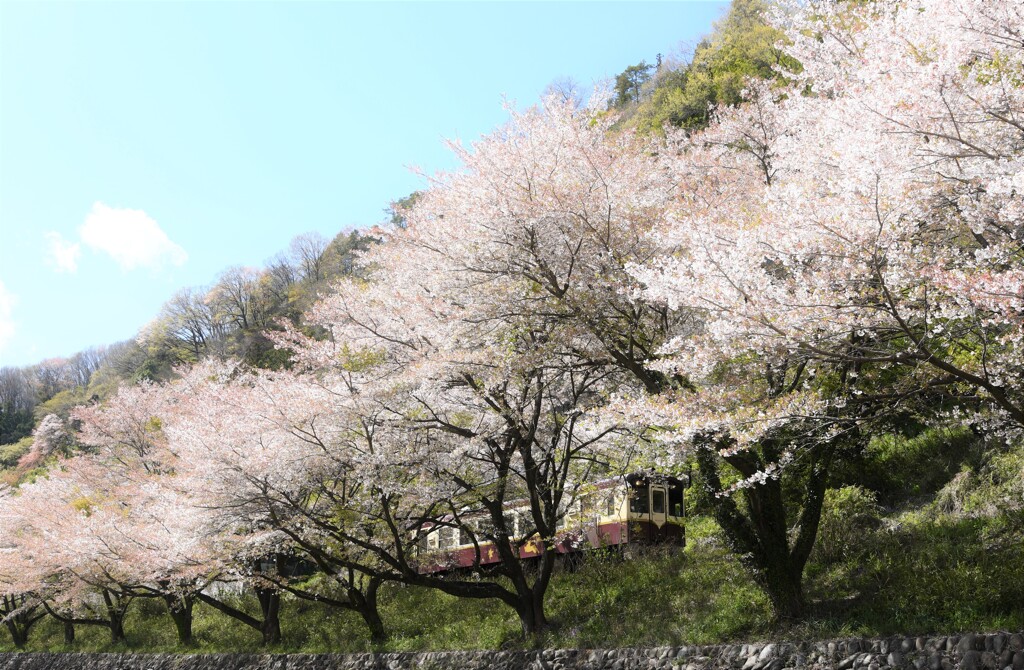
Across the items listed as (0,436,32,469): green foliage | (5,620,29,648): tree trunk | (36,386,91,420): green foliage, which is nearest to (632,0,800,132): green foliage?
(5,620,29,648): tree trunk

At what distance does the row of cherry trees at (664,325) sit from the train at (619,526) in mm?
705

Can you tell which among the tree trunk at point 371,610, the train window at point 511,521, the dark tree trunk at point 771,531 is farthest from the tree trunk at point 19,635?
the dark tree trunk at point 771,531

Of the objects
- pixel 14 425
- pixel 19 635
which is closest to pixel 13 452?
pixel 14 425

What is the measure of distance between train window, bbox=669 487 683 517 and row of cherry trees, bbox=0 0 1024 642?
2.27 m

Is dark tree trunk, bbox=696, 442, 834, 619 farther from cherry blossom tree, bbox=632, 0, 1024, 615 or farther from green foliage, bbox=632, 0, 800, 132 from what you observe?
green foliage, bbox=632, 0, 800, 132

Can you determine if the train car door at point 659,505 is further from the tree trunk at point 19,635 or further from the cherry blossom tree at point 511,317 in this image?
the tree trunk at point 19,635

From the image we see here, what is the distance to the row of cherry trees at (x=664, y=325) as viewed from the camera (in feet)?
16.6

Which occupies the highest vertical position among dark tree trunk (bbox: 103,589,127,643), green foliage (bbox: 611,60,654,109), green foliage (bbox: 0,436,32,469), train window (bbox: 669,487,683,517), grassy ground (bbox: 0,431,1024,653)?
green foliage (bbox: 611,60,654,109)

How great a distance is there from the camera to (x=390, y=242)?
1087cm

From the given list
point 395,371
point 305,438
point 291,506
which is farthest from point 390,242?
point 291,506

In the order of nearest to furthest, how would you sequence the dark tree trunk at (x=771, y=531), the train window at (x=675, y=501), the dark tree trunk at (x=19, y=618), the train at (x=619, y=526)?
Answer: 1. the dark tree trunk at (x=771, y=531)
2. the train at (x=619, y=526)
3. the train window at (x=675, y=501)
4. the dark tree trunk at (x=19, y=618)

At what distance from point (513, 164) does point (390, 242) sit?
3.14 m

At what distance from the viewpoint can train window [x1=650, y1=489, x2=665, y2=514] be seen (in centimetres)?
1298

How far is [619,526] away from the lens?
12531mm
